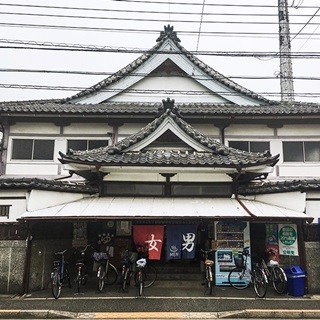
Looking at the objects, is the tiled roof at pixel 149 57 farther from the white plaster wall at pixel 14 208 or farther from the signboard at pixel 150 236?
the signboard at pixel 150 236

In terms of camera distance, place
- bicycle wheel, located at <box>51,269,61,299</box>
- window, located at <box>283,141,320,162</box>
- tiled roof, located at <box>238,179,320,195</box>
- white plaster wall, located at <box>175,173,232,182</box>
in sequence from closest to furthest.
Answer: bicycle wheel, located at <box>51,269,61,299</box> < tiled roof, located at <box>238,179,320,195</box> < white plaster wall, located at <box>175,173,232,182</box> < window, located at <box>283,141,320,162</box>

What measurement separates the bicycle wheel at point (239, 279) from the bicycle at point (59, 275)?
219 inches

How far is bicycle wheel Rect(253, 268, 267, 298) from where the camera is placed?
9602mm

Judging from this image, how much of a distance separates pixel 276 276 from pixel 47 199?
8.01 metres

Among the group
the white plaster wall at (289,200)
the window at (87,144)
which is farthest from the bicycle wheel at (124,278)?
the window at (87,144)

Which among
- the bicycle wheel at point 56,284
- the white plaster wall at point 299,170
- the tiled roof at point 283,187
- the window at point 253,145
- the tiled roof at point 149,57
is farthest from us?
the tiled roof at point 149,57

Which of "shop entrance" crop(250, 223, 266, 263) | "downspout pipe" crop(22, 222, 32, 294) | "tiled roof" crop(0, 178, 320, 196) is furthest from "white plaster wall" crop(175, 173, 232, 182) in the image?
"downspout pipe" crop(22, 222, 32, 294)

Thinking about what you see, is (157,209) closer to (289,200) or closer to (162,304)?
(162,304)

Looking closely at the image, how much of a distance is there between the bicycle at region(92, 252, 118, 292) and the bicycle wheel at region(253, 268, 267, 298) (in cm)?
474

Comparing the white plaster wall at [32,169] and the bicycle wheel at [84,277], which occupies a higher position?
the white plaster wall at [32,169]

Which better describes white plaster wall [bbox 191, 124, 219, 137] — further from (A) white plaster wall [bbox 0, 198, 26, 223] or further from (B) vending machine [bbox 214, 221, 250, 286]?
(A) white plaster wall [bbox 0, 198, 26, 223]

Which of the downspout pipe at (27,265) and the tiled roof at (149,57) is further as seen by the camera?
the tiled roof at (149,57)

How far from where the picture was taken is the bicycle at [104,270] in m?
10.3

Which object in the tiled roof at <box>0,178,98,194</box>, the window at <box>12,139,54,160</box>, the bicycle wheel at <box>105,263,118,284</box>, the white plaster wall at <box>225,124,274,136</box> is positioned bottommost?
the bicycle wheel at <box>105,263,118,284</box>
